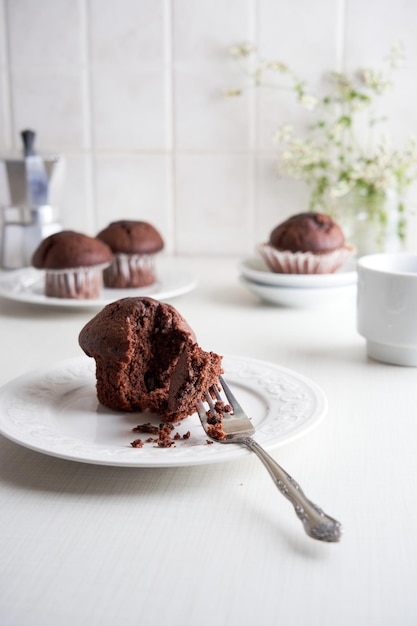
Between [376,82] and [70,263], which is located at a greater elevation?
[376,82]

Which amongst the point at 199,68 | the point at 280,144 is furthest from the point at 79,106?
the point at 280,144

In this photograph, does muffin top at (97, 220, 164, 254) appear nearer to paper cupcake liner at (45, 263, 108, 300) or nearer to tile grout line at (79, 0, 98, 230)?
paper cupcake liner at (45, 263, 108, 300)

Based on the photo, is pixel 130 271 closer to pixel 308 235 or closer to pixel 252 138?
pixel 308 235

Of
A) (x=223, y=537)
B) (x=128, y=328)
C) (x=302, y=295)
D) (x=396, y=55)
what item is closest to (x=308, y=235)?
(x=302, y=295)

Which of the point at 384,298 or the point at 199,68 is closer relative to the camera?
the point at 384,298

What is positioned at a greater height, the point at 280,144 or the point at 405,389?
the point at 280,144

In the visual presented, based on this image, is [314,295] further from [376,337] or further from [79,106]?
[79,106]
